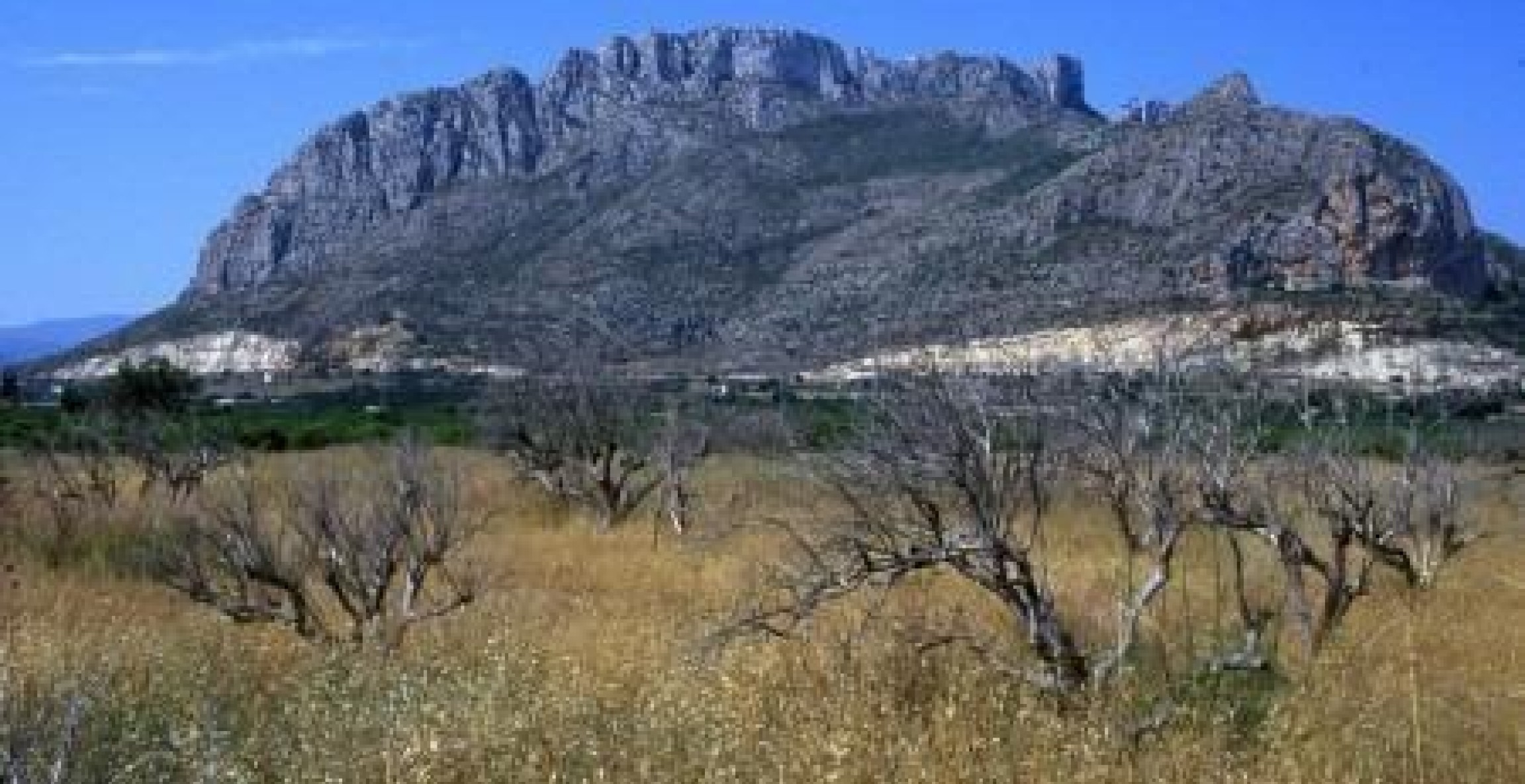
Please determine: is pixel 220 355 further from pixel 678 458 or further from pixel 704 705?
pixel 704 705

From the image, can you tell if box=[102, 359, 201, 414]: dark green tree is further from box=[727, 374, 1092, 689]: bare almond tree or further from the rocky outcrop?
box=[727, 374, 1092, 689]: bare almond tree

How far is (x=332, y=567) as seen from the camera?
538 inches

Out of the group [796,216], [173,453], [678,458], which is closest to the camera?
[678,458]

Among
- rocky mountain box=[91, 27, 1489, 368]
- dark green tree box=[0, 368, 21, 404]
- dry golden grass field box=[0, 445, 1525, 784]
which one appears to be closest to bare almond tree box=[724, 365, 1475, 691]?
dry golden grass field box=[0, 445, 1525, 784]

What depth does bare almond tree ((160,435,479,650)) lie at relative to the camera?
13.0 m

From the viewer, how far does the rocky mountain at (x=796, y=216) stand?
2520 inches

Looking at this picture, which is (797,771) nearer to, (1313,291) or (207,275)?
(1313,291)

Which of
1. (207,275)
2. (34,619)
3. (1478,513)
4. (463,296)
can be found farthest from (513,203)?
(34,619)

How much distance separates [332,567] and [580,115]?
417 feet

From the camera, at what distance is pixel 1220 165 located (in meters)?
73.1

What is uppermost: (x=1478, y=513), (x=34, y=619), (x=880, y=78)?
(x=880, y=78)

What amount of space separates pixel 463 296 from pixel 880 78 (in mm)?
62486

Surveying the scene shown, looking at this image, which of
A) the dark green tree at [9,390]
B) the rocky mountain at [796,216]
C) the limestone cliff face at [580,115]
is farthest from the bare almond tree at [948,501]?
Result: the limestone cliff face at [580,115]

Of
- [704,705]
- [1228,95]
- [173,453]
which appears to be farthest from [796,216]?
[704,705]
